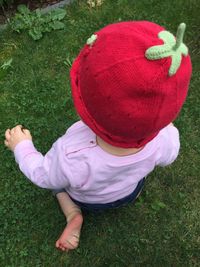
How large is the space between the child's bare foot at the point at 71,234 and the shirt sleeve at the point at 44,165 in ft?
1.77

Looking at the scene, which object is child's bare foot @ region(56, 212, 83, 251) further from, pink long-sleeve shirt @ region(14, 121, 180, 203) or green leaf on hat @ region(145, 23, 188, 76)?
green leaf on hat @ region(145, 23, 188, 76)

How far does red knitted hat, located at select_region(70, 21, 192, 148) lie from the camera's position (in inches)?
58.0

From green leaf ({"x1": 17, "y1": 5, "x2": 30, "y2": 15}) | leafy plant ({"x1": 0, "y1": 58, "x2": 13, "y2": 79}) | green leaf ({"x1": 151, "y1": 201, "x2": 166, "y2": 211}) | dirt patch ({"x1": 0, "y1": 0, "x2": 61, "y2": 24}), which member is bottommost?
green leaf ({"x1": 151, "y1": 201, "x2": 166, "y2": 211})

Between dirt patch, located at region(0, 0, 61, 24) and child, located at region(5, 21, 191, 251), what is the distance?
71.1 inches

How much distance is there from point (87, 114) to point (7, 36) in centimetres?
209

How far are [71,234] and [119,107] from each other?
4.39 feet

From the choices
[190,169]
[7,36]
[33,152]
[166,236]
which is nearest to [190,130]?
[190,169]

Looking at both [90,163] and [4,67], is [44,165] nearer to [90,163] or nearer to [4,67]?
[90,163]

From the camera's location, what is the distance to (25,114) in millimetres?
3174

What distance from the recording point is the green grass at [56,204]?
272cm

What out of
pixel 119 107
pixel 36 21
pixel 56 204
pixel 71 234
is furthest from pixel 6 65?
pixel 119 107

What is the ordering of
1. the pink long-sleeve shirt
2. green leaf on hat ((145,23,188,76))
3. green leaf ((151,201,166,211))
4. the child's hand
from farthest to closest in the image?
1. green leaf ((151,201,166,211))
2. the child's hand
3. the pink long-sleeve shirt
4. green leaf on hat ((145,23,188,76))

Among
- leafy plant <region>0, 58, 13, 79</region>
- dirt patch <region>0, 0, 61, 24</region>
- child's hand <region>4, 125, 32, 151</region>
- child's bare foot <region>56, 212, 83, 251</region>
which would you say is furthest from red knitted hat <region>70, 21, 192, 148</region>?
dirt patch <region>0, 0, 61, 24</region>

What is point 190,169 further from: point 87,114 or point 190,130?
point 87,114
